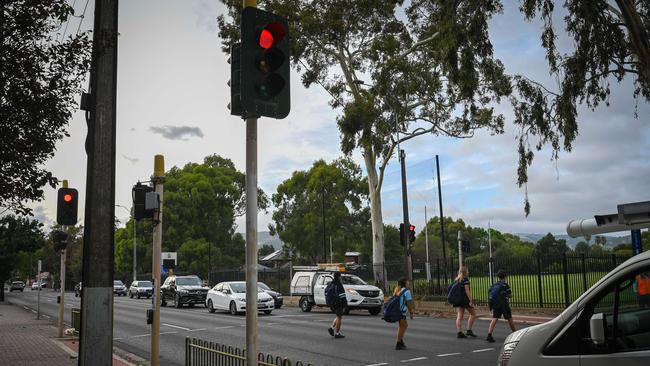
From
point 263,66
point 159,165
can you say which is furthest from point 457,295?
point 263,66

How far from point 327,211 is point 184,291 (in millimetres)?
35501

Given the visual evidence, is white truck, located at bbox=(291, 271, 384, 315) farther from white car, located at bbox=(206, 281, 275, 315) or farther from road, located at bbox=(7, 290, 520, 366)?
road, located at bbox=(7, 290, 520, 366)

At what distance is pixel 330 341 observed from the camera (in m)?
15.6

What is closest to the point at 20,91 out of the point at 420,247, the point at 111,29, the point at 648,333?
the point at 111,29

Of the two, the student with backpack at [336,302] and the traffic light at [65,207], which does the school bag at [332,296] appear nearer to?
the student with backpack at [336,302]

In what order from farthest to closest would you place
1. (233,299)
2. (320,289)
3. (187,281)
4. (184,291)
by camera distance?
1. (187,281)
2. (184,291)
3. (320,289)
4. (233,299)

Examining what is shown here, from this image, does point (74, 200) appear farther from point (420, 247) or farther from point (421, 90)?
point (420, 247)

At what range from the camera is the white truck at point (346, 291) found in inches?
1018

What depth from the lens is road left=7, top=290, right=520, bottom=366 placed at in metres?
12.4

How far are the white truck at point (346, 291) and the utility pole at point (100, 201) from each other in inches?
638

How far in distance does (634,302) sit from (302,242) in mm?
66908

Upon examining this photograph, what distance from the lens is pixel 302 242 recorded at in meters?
71.2

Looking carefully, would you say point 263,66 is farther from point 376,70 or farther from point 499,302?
point 376,70

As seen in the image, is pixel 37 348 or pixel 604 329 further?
pixel 37 348
